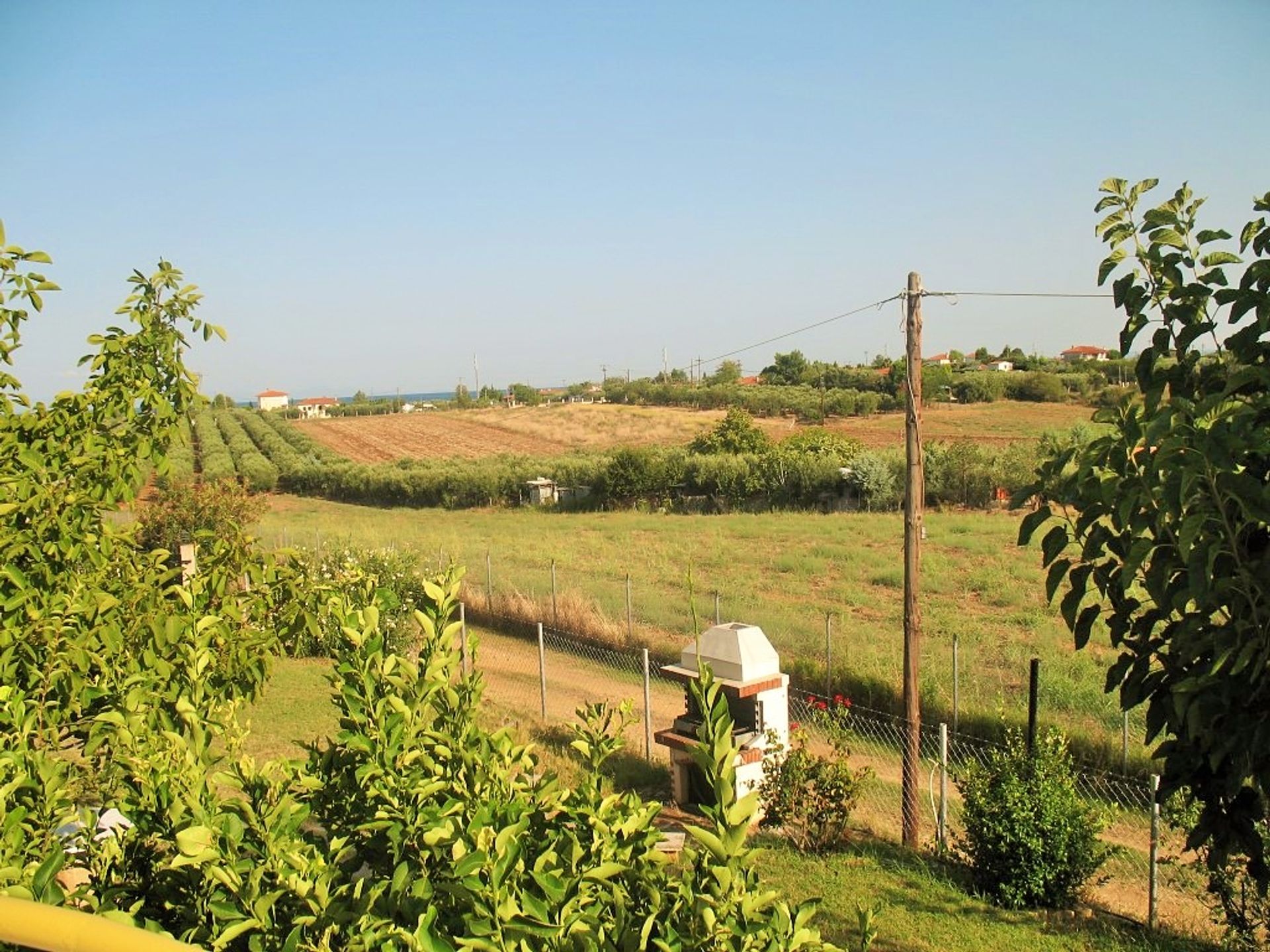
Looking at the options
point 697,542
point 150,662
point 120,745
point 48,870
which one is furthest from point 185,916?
point 697,542

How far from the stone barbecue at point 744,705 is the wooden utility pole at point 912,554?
Answer: 1197 mm

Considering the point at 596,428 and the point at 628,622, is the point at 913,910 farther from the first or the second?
the point at 596,428

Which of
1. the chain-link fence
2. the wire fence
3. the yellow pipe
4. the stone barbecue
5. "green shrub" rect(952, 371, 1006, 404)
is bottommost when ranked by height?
the wire fence

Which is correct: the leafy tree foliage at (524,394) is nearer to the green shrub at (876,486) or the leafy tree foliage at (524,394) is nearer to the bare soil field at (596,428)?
the bare soil field at (596,428)

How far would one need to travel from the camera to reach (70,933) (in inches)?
44.1

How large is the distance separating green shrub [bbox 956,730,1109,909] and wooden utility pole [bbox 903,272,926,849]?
954 mm

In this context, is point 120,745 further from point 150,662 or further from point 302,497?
point 302,497

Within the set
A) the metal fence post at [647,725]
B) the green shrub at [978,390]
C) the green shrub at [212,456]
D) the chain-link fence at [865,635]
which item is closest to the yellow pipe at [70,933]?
the chain-link fence at [865,635]

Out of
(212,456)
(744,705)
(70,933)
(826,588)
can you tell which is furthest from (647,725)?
(212,456)

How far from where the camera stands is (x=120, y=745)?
2.77 metres

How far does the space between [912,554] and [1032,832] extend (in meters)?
2.47

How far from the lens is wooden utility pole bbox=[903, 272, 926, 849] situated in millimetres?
8250

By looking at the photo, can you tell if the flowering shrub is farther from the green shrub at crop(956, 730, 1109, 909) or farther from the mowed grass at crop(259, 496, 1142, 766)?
the mowed grass at crop(259, 496, 1142, 766)

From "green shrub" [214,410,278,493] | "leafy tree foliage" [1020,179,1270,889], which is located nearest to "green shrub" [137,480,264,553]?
"leafy tree foliage" [1020,179,1270,889]
